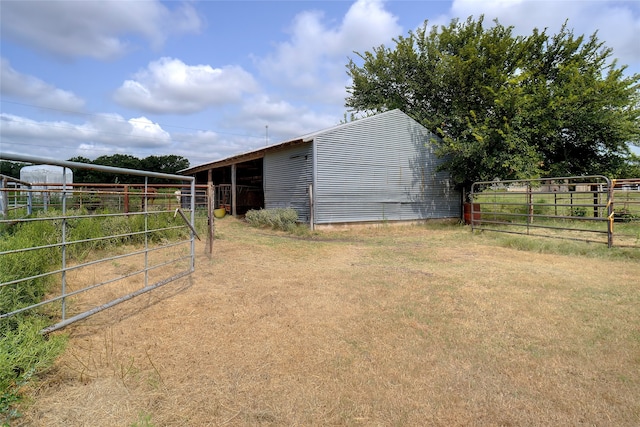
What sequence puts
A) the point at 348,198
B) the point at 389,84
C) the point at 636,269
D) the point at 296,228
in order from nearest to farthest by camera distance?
1. the point at 636,269
2. the point at 296,228
3. the point at 348,198
4. the point at 389,84

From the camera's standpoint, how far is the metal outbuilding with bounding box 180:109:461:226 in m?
12.5

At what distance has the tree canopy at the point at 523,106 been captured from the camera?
1332 centimetres

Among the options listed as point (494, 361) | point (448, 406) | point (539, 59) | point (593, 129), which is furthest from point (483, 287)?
point (539, 59)

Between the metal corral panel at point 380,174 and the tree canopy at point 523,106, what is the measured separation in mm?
1042

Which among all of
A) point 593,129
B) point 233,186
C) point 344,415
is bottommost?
point 344,415

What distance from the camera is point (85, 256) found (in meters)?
6.68

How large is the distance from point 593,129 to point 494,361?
1564cm

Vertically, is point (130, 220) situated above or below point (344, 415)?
above

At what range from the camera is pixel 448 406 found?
7.66ft

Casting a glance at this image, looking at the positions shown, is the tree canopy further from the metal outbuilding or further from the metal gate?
the metal gate

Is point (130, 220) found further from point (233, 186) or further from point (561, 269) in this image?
point (561, 269)

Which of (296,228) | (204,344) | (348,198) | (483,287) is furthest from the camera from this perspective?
(348,198)

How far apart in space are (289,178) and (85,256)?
7.99 metres

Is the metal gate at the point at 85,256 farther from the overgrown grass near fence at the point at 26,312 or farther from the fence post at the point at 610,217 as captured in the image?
the fence post at the point at 610,217
